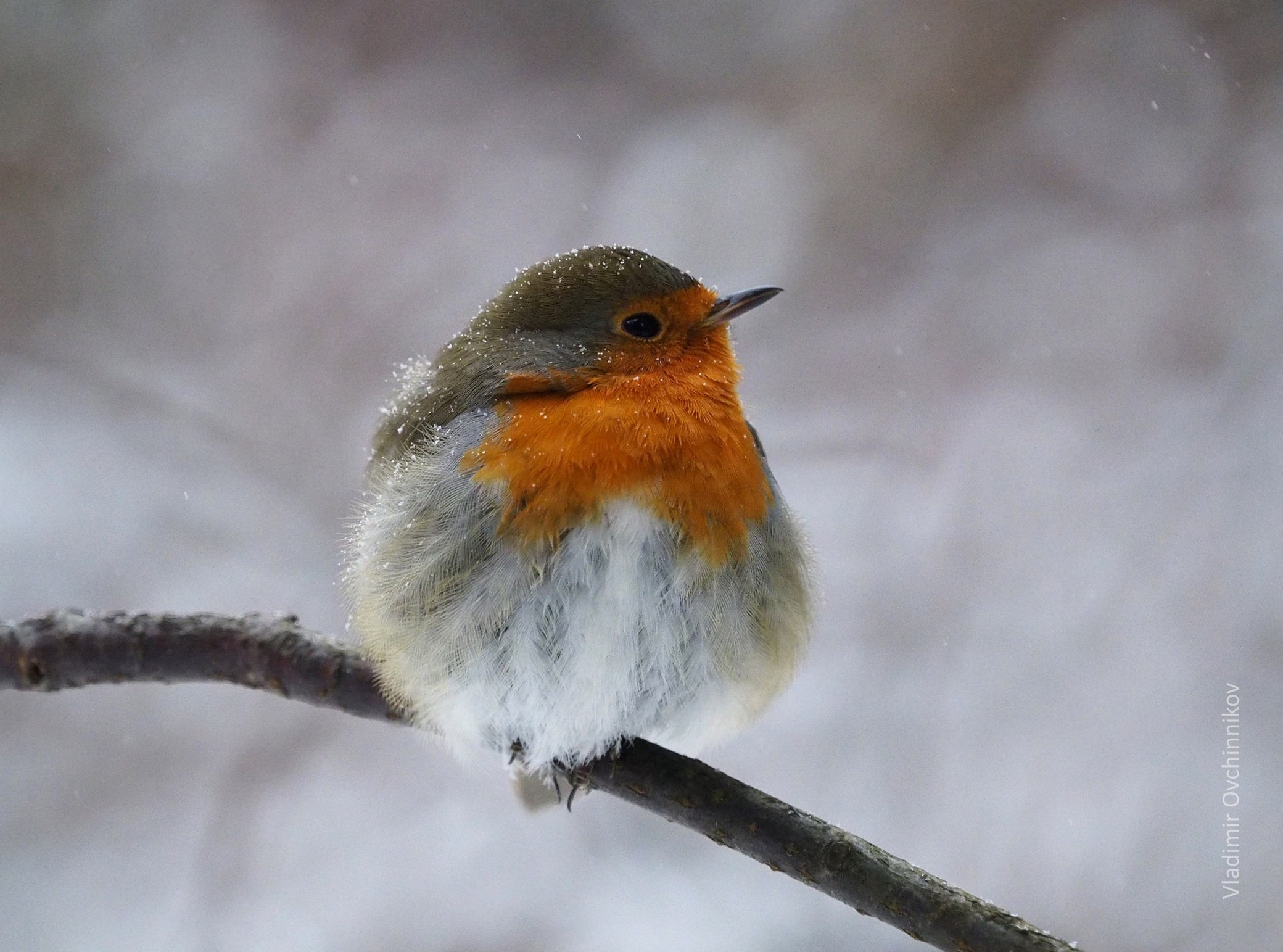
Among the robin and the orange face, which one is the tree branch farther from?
the orange face

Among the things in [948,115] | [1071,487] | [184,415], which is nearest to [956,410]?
[1071,487]

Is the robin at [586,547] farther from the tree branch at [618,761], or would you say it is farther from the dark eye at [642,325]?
the tree branch at [618,761]

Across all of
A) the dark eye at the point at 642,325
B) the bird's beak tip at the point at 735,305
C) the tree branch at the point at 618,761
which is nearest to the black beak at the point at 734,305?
Answer: the bird's beak tip at the point at 735,305

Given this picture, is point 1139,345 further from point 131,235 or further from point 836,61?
point 131,235

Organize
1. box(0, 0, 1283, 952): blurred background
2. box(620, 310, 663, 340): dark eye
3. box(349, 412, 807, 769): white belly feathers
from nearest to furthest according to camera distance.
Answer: box(349, 412, 807, 769): white belly feathers, box(620, 310, 663, 340): dark eye, box(0, 0, 1283, 952): blurred background

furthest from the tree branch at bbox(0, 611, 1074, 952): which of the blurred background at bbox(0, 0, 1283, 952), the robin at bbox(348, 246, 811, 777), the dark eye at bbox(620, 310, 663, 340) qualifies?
the blurred background at bbox(0, 0, 1283, 952)
